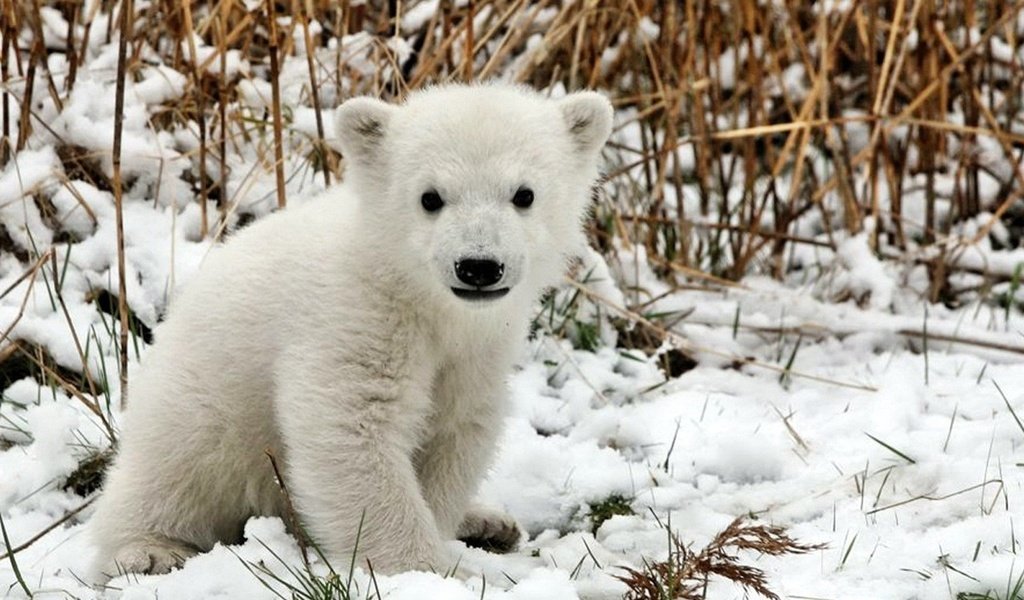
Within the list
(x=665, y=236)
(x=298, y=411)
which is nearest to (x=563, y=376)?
(x=665, y=236)

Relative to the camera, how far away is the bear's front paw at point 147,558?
3904 mm

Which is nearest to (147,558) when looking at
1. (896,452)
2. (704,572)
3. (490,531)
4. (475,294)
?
(490,531)

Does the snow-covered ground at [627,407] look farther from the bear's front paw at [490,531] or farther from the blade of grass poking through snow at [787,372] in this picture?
the bear's front paw at [490,531]

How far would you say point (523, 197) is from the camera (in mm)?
3922

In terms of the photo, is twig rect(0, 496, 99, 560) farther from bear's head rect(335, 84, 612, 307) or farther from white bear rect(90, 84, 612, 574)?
bear's head rect(335, 84, 612, 307)

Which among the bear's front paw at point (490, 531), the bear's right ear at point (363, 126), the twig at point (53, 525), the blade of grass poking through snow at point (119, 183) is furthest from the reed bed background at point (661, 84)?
the bear's front paw at point (490, 531)

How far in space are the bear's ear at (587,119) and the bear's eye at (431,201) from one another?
1.85 ft

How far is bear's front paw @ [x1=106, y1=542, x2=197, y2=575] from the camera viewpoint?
3.90 m

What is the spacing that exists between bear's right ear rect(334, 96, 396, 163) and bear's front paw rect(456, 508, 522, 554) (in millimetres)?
1153

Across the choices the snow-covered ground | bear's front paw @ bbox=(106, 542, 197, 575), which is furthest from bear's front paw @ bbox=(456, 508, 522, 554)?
bear's front paw @ bbox=(106, 542, 197, 575)

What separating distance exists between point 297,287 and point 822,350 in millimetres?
2890

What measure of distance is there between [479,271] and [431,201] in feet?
1.11

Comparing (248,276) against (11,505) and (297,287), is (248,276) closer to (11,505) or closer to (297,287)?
(297,287)

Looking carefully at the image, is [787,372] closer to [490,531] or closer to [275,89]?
[490,531]
